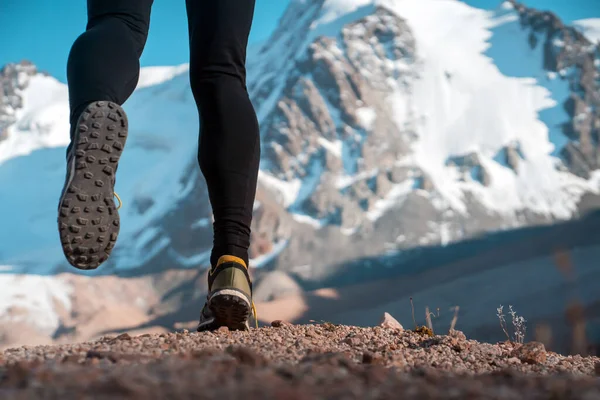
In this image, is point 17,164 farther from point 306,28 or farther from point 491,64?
point 491,64

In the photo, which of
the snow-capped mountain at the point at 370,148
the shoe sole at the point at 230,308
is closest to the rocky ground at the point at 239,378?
the shoe sole at the point at 230,308

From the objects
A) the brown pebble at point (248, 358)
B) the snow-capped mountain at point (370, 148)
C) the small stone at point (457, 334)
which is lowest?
the brown pebble at point (248, 358)

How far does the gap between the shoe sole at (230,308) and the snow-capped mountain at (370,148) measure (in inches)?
2087

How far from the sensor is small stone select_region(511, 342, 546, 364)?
1.38 m

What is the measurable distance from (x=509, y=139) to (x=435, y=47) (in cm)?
1980

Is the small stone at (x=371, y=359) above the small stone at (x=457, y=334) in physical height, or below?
below

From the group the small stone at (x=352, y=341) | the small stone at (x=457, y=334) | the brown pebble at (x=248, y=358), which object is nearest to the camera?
the brown pebble at (x=248, y=358)

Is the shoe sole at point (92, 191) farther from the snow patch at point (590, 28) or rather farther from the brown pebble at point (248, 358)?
the snow patch at point (590, 28)

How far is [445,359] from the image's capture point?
1.28 m

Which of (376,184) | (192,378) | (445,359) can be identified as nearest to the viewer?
(192,378)

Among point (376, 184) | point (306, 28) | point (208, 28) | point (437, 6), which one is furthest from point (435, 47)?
point (208, 28)

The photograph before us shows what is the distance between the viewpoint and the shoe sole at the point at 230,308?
4.21 feet

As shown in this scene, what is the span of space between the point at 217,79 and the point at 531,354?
0.94m

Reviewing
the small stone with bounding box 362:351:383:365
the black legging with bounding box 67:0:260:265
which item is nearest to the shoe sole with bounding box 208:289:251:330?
the black legging with bounding box 67:0:260:265
